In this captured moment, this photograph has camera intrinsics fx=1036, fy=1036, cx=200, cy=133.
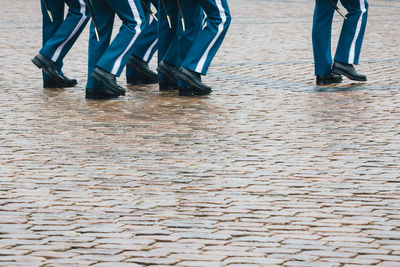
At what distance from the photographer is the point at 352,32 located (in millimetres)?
9516

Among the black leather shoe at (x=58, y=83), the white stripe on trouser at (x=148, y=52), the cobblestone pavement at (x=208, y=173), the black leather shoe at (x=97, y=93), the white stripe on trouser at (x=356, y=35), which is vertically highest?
the white stripe on trouser at (x=356, y=35)

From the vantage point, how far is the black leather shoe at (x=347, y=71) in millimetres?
9438

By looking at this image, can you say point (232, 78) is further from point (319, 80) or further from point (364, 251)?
point (364, 251)

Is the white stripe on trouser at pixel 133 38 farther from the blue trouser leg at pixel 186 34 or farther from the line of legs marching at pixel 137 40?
the blue trouser leg at pixel 186 34

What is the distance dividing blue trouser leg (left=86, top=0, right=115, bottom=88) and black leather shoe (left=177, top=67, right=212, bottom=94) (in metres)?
0.69

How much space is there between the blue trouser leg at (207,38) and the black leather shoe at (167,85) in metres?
0.46

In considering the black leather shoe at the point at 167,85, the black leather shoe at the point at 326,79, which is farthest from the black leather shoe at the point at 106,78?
the black leather shoe at the point at 326,79

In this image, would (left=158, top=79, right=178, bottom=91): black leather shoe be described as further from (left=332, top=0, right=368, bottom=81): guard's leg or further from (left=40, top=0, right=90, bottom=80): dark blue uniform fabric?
(left=332, top=0, right=368, bottom=81): guard's leg

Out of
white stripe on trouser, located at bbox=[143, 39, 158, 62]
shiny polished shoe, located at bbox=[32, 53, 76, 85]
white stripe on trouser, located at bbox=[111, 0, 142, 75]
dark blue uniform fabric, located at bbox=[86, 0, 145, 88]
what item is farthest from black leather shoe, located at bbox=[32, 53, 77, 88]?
white stripe on trouser, located at bbox=[111, 0, 142, 75]

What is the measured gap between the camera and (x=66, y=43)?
372 inches

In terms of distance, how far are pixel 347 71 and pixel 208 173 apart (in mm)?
3869

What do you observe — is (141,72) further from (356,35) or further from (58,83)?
(356,35)

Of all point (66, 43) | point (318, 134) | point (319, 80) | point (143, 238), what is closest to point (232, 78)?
point (319, 80)

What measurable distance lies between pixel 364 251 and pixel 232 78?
5737 mm
